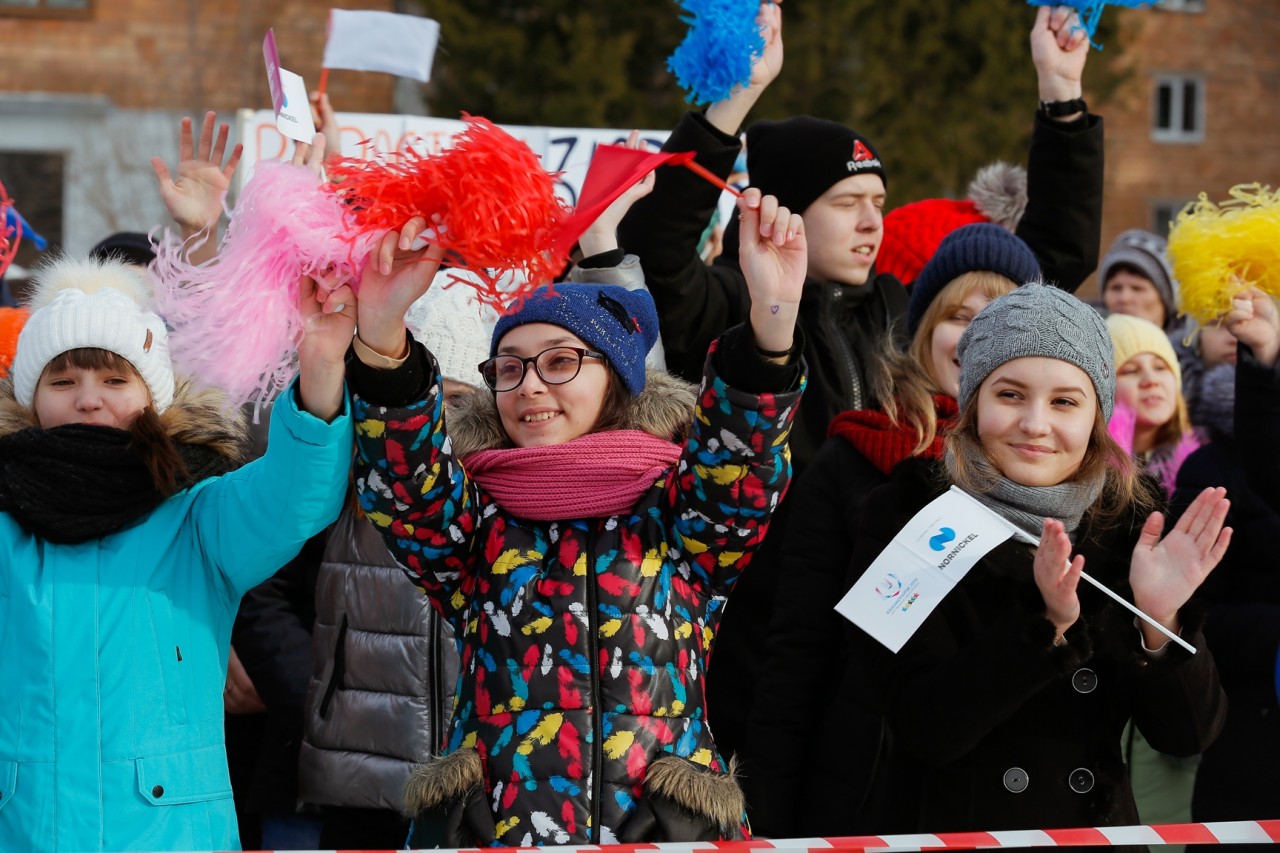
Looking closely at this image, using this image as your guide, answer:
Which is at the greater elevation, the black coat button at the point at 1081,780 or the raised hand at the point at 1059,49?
the raised hand at the point at 1059,49

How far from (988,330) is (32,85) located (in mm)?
17329

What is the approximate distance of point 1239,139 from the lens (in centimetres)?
2508

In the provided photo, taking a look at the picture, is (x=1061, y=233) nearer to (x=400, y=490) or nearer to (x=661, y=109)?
(x=400, y=490)

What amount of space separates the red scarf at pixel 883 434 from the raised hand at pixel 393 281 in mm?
1295

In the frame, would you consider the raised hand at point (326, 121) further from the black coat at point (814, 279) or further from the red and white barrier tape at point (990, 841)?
the red and white barrier tape at point (990, 841)

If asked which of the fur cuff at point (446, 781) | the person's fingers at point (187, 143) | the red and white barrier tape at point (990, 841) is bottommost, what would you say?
the red and white barrier tape at point (990, 841)

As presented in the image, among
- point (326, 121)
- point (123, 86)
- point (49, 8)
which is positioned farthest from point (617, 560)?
point (49, 8)

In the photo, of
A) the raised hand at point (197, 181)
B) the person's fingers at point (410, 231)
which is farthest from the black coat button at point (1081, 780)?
the raised hand at point (197, 181)

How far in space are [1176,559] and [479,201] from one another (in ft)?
4.69

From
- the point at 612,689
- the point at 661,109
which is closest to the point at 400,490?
the point at 612,689

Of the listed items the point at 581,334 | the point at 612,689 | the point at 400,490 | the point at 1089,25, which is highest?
the point at 1089,25

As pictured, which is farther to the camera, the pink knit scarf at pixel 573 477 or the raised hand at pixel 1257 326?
the raised hand at pixel 1257 326

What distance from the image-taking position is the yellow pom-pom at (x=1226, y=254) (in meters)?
4.08

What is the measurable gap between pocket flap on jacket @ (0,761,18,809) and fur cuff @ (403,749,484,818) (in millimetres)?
788
